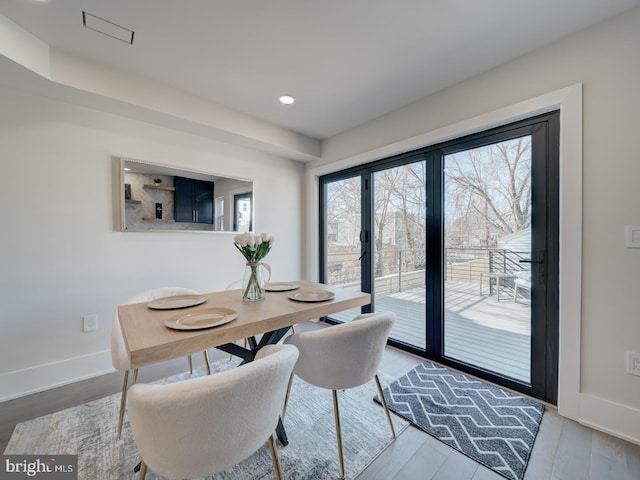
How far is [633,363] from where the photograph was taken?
4.88 feet

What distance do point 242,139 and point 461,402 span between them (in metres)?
2.98

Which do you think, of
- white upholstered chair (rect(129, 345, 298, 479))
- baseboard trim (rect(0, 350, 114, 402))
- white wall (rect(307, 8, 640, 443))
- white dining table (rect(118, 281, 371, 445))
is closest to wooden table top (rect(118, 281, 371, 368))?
white dining table (rect(118, 281, 371, 445))

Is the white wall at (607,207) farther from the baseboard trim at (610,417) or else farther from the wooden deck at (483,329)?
the wooden deck at (483,329)

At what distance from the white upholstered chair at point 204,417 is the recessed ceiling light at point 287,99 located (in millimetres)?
2261

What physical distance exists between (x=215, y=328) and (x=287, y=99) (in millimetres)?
2143

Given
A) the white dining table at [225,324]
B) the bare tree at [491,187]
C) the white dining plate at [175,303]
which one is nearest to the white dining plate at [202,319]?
the white dining table at [225,324]

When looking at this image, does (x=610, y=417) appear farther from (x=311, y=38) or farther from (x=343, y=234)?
(x=311, y=38)

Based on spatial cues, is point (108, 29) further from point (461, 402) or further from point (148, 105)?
point (461, 402)

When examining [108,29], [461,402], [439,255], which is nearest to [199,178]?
[108,29]

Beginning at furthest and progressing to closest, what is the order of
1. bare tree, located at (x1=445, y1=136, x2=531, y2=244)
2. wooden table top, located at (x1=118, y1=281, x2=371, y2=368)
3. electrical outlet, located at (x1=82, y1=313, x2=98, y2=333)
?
electrical outlet, located at (x1=82, y1=313, x2=98, y2=333), bare tree, located at (x1=445, y1=136, x2=531, y2=244), wooden table top, located at (x1=118, y1=281, x2=371, y2=368)

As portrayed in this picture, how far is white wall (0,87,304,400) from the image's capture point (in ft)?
6.23

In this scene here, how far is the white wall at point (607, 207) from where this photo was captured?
4.87 ft

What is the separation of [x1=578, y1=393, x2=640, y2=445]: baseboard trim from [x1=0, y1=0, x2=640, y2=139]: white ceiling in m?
2.25

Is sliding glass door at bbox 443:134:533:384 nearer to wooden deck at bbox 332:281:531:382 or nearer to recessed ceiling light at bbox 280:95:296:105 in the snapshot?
wooden deck at bbox 332:281:531:382
